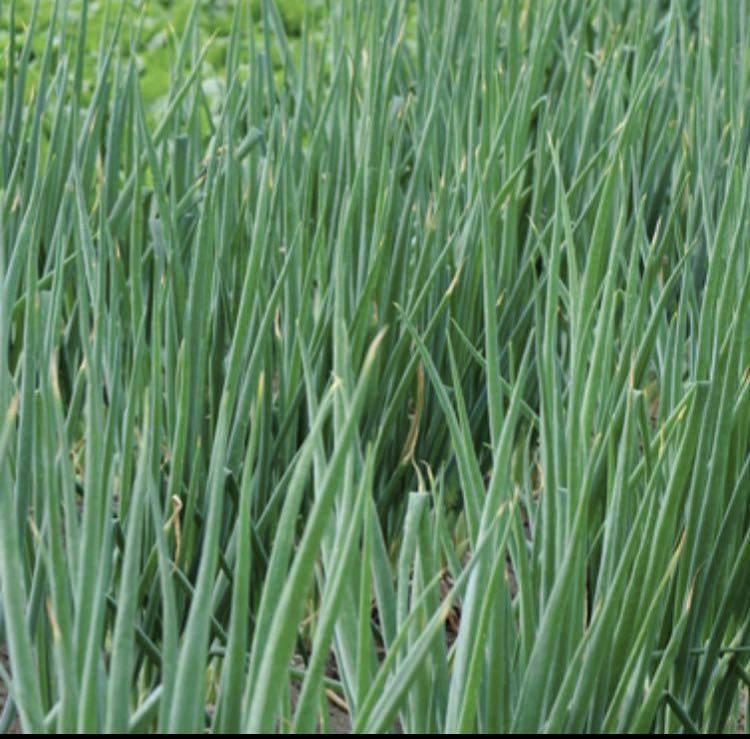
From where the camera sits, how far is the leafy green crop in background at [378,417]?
2.53 ft

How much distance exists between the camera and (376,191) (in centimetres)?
150

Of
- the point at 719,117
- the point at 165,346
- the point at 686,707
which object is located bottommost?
the point at 686,707

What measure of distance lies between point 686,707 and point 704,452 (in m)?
0.18

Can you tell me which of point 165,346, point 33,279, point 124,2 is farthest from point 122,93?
point 33,279

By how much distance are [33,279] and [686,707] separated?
55cm

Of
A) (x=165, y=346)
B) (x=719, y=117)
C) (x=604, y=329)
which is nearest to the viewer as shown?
(x=604, y=329)

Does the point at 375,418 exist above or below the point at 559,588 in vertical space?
below

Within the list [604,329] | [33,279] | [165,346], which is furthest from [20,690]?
[165,346]

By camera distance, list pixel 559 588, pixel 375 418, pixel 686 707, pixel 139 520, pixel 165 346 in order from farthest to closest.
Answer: pixel 375 418, pixel 165 346, pixel 686 707, pixel 559 588, pixel 139 520

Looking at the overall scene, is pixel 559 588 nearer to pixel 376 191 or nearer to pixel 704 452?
pixel 704 452

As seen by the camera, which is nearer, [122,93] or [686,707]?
[686,707]

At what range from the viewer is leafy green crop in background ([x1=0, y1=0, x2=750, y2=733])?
77 cm

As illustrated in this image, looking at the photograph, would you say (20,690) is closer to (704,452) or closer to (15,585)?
(15,585)

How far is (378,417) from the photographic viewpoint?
141 cm
